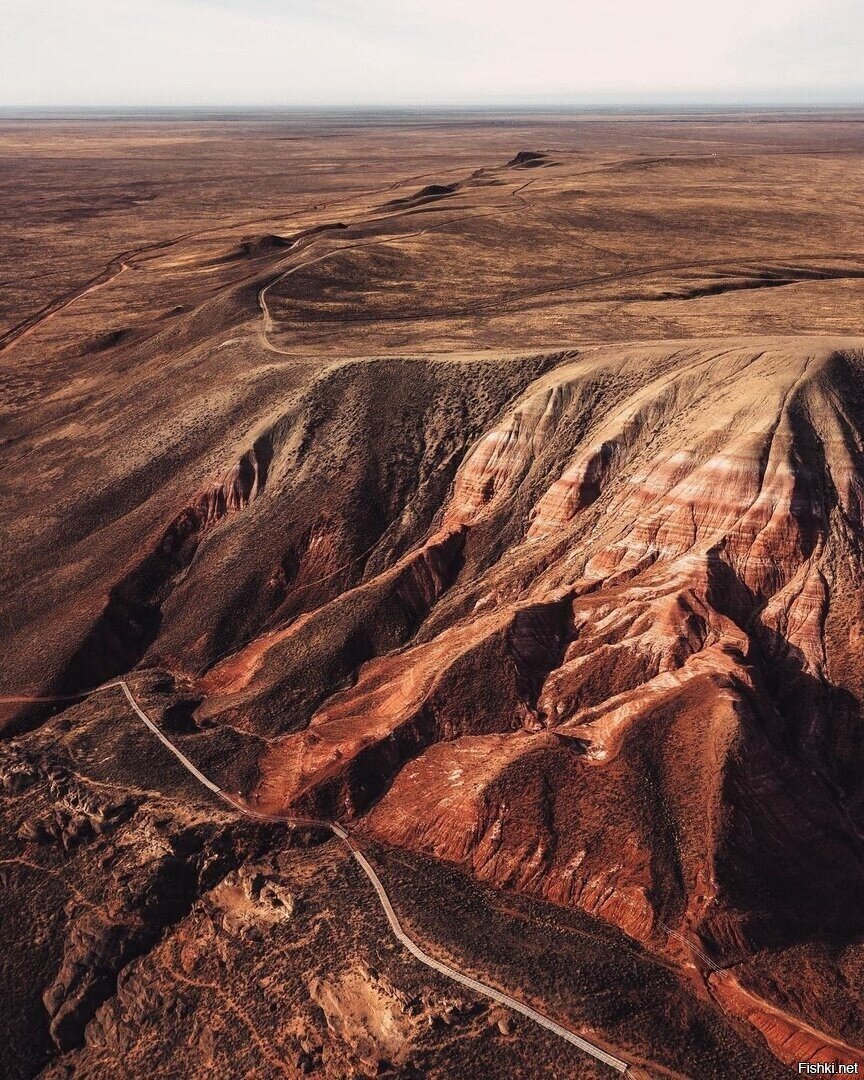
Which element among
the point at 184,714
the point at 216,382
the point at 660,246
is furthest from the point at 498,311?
the point at 184,714

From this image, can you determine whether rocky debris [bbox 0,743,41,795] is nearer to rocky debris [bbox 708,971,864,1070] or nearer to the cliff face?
the cliff face

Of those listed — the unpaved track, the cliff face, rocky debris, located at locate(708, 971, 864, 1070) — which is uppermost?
the cliff face

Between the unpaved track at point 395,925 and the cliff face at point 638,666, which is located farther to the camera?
the cliff face at point 638,666

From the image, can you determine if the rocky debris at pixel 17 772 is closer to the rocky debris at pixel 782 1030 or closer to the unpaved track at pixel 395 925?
the unpaved track at pixel 395 925

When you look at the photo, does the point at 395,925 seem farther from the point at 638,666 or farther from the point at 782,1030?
the point at 638,666

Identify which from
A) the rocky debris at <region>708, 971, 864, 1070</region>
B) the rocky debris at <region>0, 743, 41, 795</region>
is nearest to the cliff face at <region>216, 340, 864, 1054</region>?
the rocky debris at <region>708, 971, 864, 1070</region>

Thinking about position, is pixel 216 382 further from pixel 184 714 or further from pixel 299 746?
pixel 299 746

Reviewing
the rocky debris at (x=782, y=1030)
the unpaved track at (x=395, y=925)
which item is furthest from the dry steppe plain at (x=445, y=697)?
the unpaved track at (x=395, y=925)
